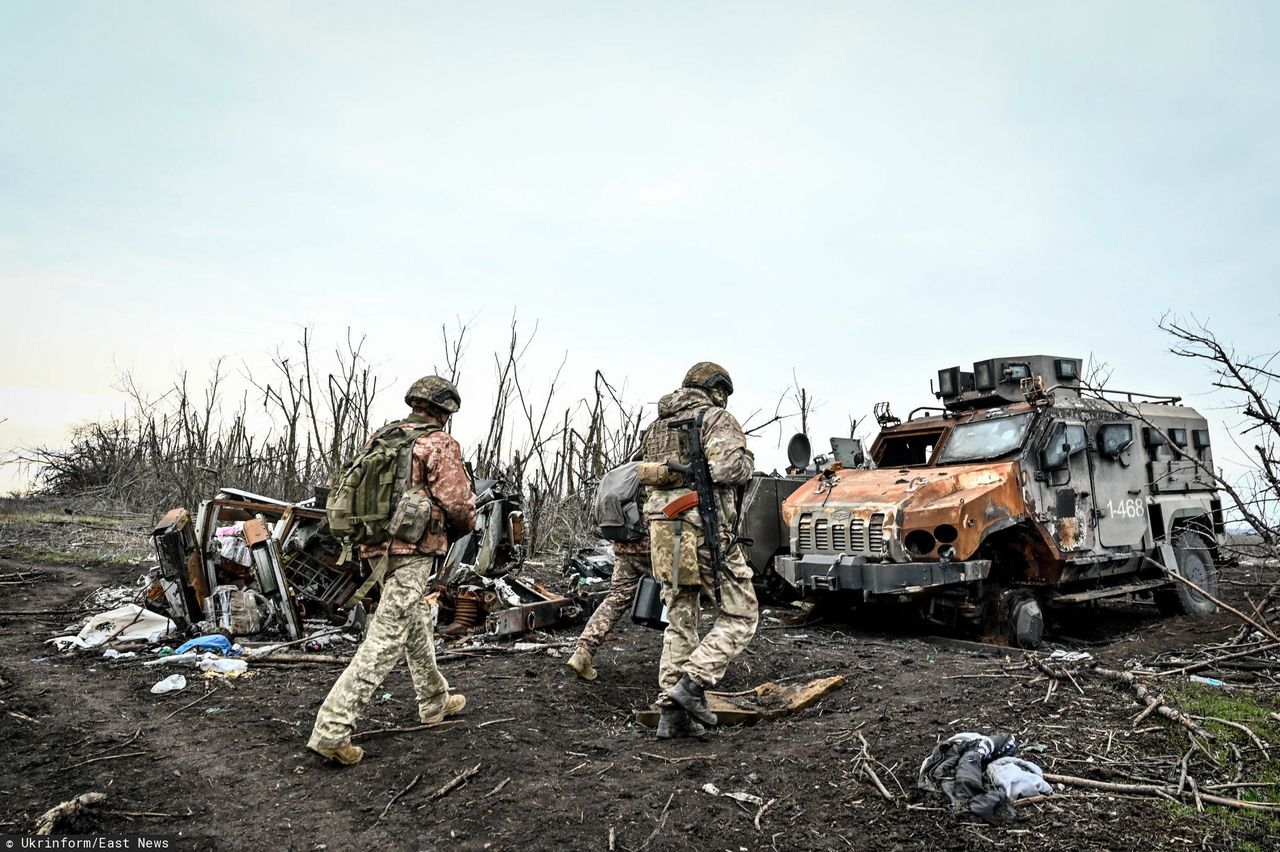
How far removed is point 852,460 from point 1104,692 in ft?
14.8

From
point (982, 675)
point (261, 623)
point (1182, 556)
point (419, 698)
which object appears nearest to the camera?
point (419, 698)

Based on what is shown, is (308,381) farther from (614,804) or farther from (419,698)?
(614,804)

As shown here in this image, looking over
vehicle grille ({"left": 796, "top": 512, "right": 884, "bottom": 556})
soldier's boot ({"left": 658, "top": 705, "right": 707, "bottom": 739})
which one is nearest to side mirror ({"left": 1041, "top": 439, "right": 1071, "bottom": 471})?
vehicle grille ({"left": 796, "top": 512, "right": 884, "bottom": 556})

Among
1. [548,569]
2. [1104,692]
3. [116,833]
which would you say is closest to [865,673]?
[1104,692]

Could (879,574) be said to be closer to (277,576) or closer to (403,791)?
(403,791)

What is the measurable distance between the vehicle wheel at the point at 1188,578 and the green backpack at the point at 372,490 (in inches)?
315

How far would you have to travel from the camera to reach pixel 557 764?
152 inches

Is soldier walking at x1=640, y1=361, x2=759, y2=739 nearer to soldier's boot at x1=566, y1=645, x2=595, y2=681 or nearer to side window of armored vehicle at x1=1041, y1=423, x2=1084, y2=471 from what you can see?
soldier's boot at x1=566, y1=645, x2=595, y2=681

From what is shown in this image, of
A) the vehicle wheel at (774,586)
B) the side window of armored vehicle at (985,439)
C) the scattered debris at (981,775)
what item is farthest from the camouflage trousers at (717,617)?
the vehicle wheel at (774,586)

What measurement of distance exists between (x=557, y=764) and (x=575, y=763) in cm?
8

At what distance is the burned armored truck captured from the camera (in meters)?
6.93

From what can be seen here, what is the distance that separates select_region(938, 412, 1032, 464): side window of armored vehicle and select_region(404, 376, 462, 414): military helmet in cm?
507

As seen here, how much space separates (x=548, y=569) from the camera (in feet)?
37.4

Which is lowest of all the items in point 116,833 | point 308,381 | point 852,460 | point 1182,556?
point 116,833
